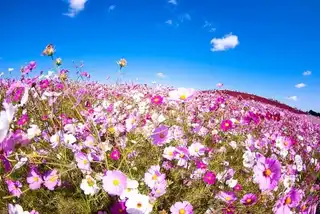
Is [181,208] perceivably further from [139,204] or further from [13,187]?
[13,187]

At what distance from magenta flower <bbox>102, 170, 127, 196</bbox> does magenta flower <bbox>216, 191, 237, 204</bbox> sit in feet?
2.42

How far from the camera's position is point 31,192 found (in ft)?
7.97

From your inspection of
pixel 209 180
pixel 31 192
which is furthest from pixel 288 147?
pixel 31 192

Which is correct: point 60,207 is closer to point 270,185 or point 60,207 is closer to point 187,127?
point 270,185

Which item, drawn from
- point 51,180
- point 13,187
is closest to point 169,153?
point 51,180

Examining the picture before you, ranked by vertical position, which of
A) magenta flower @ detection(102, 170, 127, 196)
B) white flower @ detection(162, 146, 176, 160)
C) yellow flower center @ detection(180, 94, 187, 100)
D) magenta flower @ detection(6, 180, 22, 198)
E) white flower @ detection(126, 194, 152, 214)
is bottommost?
magenta flower @ detection(6, 180, 22, 198)

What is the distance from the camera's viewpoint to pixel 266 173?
153 centimetres

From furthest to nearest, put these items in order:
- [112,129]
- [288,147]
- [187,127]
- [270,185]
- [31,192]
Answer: [187,127], [288,147], [31,192], [112,129], [270,185]

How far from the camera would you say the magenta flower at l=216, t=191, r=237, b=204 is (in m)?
2.01

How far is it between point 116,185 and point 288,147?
1893mm

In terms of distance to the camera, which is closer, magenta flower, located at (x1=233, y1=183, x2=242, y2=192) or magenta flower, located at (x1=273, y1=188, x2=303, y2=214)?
magenta flower, located at (x1=273, y1=188, x2=303, y2=214)

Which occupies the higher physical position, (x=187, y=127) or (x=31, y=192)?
(x=187, y=127)

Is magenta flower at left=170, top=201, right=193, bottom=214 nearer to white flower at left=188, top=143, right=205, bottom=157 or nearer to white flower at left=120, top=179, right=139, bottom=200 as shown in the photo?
white flower at left=120, top=179, right=139, bottom=200

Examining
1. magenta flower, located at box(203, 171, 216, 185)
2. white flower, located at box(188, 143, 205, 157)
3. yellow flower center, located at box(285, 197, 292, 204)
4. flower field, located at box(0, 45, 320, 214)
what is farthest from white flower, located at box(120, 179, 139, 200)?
white flower, located at box(188, 143, 205, 157)
